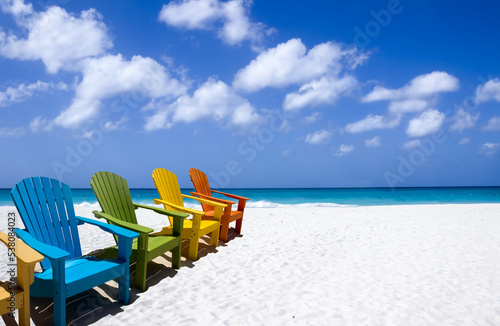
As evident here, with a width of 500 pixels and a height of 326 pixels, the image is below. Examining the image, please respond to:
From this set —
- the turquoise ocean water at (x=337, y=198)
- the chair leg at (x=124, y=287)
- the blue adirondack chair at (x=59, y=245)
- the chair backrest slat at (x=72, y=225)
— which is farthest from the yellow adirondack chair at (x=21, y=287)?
the turquoise ocean water at (x=337, y=198)

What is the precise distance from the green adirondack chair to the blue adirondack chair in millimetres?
212

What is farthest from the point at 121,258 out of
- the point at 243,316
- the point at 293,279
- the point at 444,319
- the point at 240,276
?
the point at 444,319

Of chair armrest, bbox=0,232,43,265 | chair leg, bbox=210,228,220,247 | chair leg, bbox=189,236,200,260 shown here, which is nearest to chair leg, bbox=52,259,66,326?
chair armrest, bbox=0,232,43,265

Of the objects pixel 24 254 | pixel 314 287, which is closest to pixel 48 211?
pixel 24 254

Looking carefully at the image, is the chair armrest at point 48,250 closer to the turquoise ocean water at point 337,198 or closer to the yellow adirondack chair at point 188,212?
the yellow adirondack chair at point 188,212

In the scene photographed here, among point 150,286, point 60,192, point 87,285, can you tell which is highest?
point 60,192

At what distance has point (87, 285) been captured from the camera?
6.63ft

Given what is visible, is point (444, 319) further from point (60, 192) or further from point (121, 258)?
point (60, 192)

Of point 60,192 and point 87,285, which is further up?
point 60,192

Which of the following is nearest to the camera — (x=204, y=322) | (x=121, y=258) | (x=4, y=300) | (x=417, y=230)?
(x=4, y=300)

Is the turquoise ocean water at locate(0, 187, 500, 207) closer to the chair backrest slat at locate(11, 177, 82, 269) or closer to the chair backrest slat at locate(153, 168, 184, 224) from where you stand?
the chair backrest slat at locate(153, 168, 184, 224)

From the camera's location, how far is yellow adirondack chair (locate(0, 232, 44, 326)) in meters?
1.53

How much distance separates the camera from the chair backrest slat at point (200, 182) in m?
5.12

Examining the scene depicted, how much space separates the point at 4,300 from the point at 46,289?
1.33 ft
